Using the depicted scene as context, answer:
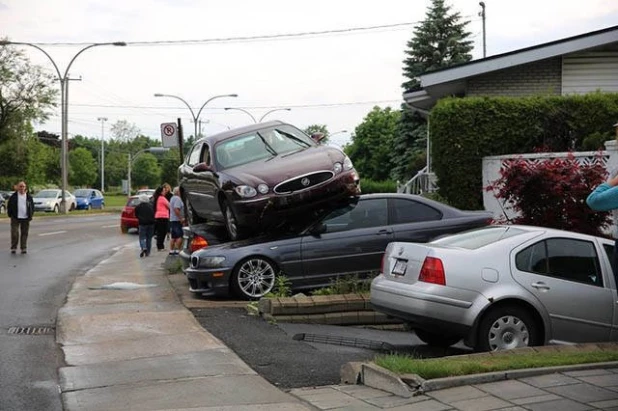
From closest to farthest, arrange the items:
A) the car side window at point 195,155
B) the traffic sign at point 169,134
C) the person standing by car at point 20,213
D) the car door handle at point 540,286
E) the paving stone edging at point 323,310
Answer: the car door handle at point 540,286 < the paving stone edging at point 323,310 < the car side window at point 195,155 < the traffic sign at point 169,134 < the person standing by car at point 20,213

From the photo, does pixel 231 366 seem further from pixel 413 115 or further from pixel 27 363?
pixel 413 115

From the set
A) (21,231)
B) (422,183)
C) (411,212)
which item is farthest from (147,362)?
(422,183)

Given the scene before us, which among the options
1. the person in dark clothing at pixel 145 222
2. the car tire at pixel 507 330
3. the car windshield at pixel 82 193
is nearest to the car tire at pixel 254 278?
the car tire at pixel 507 330

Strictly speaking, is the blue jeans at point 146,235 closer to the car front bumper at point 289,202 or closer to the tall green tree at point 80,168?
the car front bumper at point 289,202

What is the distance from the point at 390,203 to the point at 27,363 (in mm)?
5590

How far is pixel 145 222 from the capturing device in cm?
1906

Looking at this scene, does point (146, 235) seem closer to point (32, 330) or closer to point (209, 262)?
point (209, 262)

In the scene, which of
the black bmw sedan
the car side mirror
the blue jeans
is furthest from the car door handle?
the blue jeans

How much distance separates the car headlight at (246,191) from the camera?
11.4 meters

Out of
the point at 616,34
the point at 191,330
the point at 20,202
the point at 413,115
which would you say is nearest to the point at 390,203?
the point at 191,330

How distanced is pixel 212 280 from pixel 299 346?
10.1 ft

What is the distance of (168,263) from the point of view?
15352mm

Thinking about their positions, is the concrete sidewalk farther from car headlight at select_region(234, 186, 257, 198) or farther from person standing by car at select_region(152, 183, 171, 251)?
person standing by car at select_region(152, 183, 171, 251)

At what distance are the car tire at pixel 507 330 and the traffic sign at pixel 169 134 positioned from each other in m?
12.8
